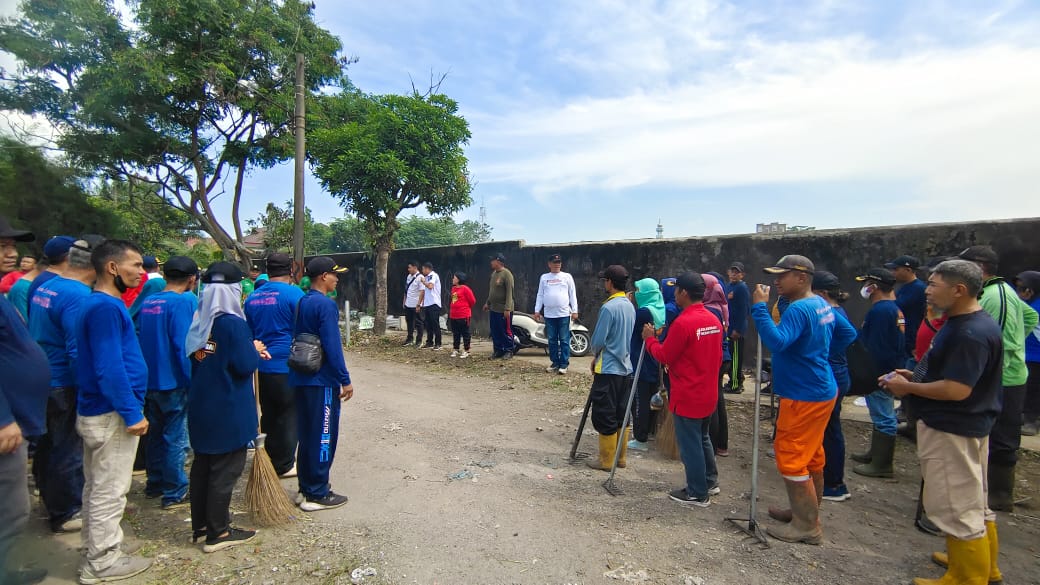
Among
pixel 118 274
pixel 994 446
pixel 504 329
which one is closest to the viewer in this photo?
Answer: pixel 118 274

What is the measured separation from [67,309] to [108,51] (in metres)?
14.1

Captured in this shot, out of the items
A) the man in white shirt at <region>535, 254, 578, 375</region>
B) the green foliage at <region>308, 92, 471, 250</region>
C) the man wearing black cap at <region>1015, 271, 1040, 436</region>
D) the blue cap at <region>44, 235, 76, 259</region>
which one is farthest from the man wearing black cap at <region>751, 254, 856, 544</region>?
the green foliage at <region>308, 92, 471, 250</region>

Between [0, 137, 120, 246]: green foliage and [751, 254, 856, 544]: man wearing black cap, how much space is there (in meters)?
14.7

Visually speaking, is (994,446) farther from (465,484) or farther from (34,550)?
(34,550)

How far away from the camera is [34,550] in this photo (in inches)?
140

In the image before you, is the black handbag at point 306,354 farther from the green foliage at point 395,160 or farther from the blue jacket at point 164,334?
the green foliage at point 395,160

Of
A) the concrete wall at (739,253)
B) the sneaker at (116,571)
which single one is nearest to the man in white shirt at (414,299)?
the concrete wall at (739,253)

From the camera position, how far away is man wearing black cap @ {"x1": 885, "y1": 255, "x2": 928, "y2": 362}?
5367 mm

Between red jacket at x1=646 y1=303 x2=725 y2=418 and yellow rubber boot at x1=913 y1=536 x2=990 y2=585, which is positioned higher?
red jacket at x1=646 y1=303 x2=725 y2=418

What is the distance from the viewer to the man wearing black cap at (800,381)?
3500 mm

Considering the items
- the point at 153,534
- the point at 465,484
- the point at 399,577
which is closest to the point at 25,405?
the point at 153,534

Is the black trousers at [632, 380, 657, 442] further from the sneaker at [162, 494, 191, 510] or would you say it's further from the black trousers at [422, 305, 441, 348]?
the black trousers at [422, 305, 441, 348]

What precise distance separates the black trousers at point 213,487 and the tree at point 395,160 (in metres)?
8.70

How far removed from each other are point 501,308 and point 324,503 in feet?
20.9
